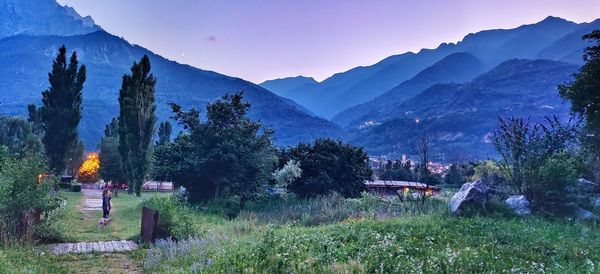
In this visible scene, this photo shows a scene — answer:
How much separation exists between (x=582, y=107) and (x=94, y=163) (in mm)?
49789

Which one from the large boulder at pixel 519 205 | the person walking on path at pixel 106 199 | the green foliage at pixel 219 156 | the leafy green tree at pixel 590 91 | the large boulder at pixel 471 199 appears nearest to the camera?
the large boulder at pixel 519 205

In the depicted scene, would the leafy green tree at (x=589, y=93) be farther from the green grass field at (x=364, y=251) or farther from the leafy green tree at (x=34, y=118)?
the leafy green tree at (x=34, y=118)

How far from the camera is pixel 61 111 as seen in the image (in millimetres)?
40250

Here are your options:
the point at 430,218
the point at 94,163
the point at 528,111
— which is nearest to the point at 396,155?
the point at 528,111


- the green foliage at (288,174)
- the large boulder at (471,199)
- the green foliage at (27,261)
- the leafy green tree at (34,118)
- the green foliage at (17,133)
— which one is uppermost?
the leafy green tree at (34,118)

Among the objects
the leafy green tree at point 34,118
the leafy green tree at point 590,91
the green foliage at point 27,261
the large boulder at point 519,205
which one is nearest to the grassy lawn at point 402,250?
the green foliage at point 27,261

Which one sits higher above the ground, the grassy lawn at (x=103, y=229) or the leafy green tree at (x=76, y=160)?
the leafy green tree at (x=76, y=160)

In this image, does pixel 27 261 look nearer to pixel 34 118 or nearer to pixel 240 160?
pixel 240 160

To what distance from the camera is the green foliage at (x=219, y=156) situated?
74.9ft

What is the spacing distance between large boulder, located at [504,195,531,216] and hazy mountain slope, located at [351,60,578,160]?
334ft

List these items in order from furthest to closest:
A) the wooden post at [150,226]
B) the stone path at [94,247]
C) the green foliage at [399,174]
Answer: the green foliage at [399,174]
the wooden post at [150,226]
the stone path at [94,247]

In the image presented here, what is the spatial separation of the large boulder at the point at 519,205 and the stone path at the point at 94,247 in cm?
1241

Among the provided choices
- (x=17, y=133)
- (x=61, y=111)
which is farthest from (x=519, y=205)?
(x=17, y=133)

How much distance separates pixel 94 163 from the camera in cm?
5416
